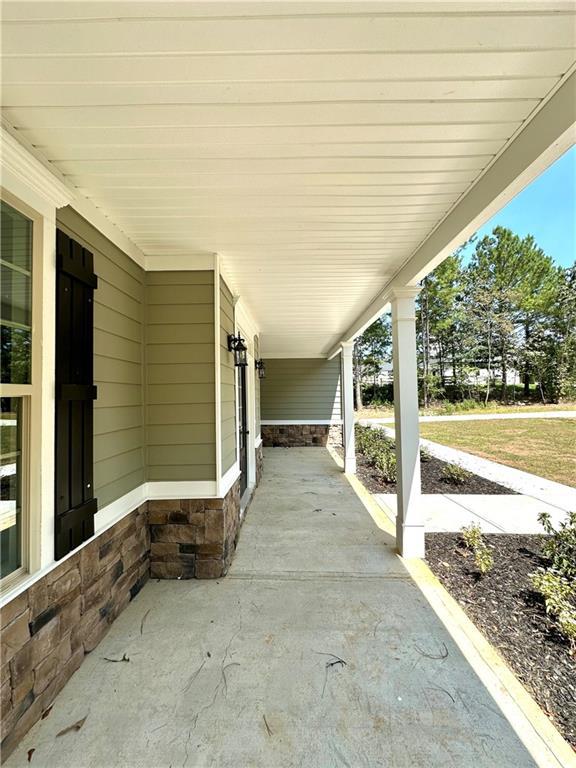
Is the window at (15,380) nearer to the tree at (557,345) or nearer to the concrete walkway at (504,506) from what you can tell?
the concrete walkway at (504,506)

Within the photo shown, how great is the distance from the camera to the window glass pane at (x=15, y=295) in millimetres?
1535

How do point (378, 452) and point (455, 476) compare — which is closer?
point (455, 476)

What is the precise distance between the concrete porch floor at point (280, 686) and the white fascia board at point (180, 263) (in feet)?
8.29

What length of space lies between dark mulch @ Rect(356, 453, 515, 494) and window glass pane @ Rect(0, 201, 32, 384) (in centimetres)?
487

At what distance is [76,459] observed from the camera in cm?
190

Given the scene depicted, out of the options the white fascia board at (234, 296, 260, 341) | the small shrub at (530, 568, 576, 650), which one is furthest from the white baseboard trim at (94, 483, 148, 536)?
the small shrub at (530, 568, 576, 650)

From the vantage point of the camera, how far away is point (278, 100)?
52.3 inches

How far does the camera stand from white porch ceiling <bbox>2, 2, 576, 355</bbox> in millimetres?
1051

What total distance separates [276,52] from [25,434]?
6.09 feet

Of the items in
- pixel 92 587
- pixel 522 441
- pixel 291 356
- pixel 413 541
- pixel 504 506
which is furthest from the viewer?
pixel 522 441

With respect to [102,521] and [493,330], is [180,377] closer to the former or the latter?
[102,521]

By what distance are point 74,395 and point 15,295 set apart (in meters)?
0.55

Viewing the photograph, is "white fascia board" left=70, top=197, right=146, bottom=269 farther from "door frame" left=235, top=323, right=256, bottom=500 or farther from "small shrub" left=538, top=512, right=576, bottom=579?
"small shrub" left=538, top=512, right=576, bottom=579

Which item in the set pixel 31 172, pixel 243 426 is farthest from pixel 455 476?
pixel 31 172
